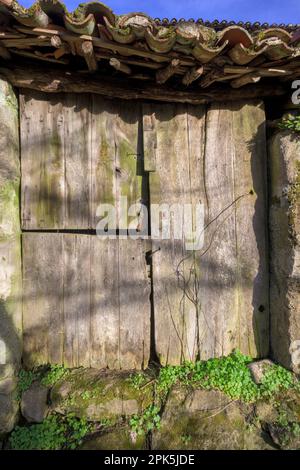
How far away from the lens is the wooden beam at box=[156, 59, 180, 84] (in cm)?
162

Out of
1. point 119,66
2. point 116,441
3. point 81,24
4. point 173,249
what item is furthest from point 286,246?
point 81,24

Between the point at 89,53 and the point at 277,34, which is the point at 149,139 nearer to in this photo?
the point at 89,53

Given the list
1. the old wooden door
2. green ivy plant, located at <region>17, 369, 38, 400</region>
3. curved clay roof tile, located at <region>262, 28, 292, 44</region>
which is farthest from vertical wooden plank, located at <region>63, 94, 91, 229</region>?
curved clay roof tile, located at <region>262, 28, 292, 44</region>

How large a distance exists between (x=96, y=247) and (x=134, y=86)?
1.37m

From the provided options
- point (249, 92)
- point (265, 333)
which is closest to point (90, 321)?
point (265, 333)

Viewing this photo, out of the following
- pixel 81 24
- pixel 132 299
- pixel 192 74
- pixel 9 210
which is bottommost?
pixel 132 299

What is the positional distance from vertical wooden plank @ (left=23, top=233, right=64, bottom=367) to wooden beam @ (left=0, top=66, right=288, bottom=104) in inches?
47.6

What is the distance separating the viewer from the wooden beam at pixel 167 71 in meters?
1.62

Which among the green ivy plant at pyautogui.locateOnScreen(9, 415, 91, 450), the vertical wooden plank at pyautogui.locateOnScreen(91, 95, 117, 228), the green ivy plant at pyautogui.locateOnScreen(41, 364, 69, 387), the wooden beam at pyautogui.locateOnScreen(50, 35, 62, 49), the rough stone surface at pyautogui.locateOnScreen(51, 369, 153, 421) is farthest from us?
the vertical wooden plank at pyautogui.locateOnScreen(91, 95, 117, 228)

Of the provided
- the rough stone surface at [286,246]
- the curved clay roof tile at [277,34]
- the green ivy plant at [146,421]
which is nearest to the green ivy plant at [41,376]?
the green ivy plant at [146,421]

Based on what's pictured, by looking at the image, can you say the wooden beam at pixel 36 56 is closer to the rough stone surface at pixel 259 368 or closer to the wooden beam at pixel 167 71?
the wooden beam at pixel 167 71

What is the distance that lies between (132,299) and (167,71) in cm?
180

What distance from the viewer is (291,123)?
1.92 metres

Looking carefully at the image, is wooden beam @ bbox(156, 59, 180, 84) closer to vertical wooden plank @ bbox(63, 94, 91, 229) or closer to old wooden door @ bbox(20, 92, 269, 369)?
old wooden door @ bbox(20, 92, 269, 369)
